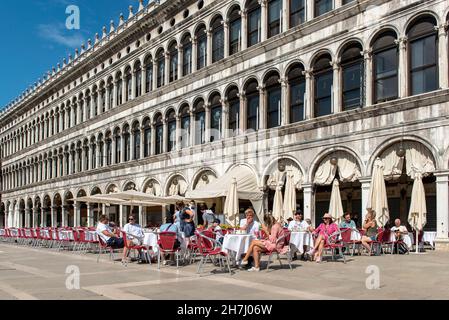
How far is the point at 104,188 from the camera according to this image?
1635 inches

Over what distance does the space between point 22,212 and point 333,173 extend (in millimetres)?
48056

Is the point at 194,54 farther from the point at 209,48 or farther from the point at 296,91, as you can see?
the point at 296,91

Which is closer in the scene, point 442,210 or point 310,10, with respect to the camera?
point 442,210

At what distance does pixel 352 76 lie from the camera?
22297 mm

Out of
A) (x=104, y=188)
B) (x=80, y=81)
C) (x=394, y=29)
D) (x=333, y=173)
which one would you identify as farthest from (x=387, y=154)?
(x=80, y=81)

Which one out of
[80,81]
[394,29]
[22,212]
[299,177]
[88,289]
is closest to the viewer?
[88,289]

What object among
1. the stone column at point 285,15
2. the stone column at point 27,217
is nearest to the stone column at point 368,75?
the stone column at point 285,15

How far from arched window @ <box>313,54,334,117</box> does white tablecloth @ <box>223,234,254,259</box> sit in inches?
451

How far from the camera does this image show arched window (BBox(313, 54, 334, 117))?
23.2m

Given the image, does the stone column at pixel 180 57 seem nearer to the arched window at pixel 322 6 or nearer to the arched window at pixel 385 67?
the arched window at pixel 322 6

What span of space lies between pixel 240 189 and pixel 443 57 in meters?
10.3

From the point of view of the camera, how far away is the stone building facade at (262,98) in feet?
65.4

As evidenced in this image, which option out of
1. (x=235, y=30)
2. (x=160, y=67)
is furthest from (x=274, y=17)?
(x=160, y=67)
